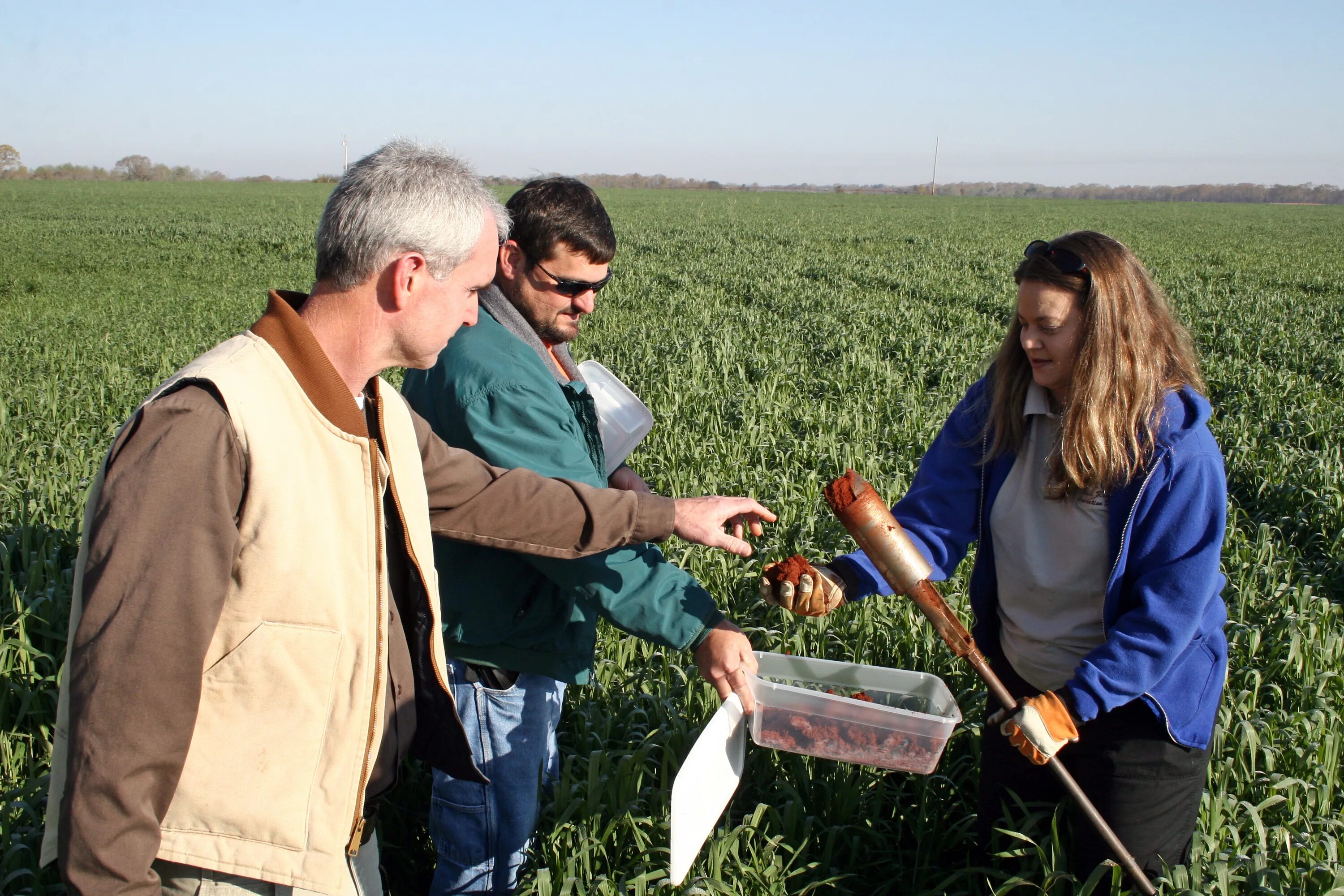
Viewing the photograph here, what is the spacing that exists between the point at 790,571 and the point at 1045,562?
1.98ft

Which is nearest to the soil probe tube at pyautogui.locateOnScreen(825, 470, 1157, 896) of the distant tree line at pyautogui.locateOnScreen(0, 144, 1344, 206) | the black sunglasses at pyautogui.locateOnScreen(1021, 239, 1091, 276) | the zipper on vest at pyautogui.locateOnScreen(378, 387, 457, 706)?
the black sunglasses at pyautogui.locateOnScreen(1021, 239, 1091, 276)

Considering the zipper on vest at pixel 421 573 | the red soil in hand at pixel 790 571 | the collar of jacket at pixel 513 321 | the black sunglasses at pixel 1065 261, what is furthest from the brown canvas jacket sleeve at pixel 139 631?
the black sunglasses at pixel 1065 261

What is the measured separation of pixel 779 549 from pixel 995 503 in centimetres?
260

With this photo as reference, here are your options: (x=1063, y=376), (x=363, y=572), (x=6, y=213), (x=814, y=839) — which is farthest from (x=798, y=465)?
(x=6, y=213)

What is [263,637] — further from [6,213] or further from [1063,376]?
[6,213]

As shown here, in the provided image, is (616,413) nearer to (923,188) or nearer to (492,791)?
(492,791)

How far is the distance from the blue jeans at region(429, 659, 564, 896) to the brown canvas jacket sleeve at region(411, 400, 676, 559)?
366 millimetres

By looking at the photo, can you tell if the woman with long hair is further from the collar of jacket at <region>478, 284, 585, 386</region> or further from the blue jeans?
the collar of jacket at <region>478, 284, 585, 386</region>

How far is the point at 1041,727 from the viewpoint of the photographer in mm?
1914

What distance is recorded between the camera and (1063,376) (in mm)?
2209

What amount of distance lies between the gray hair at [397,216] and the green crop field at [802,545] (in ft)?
4.84

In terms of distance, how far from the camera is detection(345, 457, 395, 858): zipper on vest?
5.01 ft

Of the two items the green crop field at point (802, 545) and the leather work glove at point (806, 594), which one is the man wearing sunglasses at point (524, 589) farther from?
the green crop field at point (802, 545)

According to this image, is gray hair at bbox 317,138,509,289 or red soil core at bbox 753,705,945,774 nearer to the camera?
gray hair at bbox 317,138,509,289
